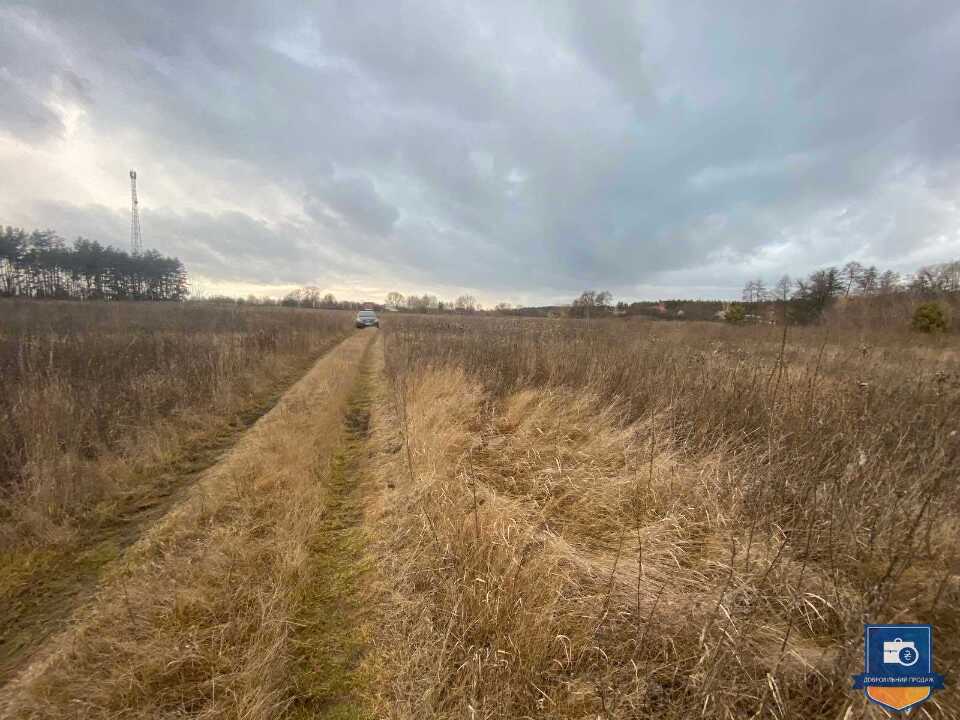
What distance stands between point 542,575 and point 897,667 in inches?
59.8

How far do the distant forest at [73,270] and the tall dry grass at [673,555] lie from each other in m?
68.0

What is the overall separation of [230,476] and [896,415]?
7.71 meters

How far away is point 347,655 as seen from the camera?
210 cm

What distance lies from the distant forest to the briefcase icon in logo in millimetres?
70053

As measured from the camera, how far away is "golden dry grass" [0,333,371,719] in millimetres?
1714

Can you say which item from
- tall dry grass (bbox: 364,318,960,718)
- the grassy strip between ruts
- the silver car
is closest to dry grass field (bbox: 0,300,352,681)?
the grassy strip between ruts

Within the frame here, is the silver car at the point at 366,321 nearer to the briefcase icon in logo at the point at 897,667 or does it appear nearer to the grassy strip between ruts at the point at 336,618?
the grassy strip between ruts at the point at 336,618

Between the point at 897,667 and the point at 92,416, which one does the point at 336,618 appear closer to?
the point at 897,667

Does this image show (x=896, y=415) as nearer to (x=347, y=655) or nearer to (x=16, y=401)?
(x=347, y=655)

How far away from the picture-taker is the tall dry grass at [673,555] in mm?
1649

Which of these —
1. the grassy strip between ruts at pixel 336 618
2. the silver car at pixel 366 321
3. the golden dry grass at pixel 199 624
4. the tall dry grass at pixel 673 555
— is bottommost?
the grassy strip between ruts at pixel 336 618

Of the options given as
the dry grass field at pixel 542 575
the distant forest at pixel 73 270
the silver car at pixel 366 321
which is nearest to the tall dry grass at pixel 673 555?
the dry grass field at pixel 542 575

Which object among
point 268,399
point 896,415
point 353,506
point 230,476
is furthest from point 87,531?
point 896,415

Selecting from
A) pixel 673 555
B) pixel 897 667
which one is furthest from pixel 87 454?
pixel 897 667
